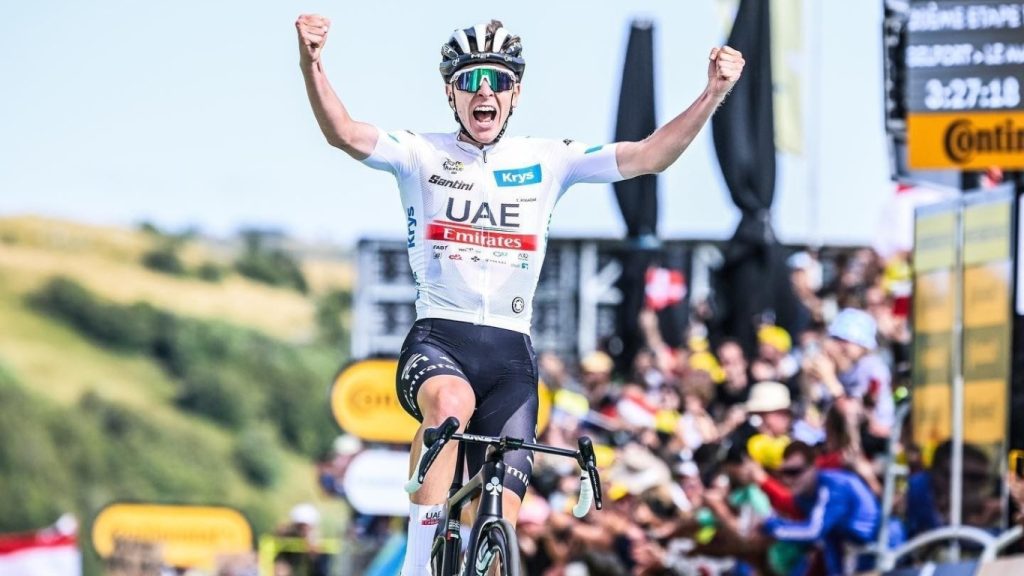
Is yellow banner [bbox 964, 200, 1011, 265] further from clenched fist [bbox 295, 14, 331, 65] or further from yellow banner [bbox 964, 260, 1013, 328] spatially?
clenched fist [bbox 295, 14, 331, 65]

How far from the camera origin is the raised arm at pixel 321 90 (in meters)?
9.71

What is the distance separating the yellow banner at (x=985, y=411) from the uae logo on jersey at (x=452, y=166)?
181 inches

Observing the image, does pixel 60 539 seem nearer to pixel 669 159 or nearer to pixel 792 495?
pixel 792 495

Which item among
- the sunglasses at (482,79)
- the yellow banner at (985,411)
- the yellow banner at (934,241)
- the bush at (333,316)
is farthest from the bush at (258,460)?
the sunglasses at (482,79)

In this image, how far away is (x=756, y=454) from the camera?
53.6ft

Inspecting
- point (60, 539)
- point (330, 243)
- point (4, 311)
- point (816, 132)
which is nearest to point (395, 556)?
point (60, 539)

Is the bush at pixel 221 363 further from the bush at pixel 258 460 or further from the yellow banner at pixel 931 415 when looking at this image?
the yellow banner at pixel 931 415

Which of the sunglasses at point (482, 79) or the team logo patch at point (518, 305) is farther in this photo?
the team logo patch at point (518, 305)

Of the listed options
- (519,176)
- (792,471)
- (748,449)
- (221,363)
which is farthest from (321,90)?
(221,363)

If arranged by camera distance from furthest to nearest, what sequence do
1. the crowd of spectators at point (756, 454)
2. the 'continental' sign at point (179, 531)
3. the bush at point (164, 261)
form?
the bush at point (164, 261)
the 'continental' sign at point (179, 531)
the crowd of spectators at point (756, 454)

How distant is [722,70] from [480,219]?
1255 millimetres

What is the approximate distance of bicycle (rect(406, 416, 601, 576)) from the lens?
363 inches

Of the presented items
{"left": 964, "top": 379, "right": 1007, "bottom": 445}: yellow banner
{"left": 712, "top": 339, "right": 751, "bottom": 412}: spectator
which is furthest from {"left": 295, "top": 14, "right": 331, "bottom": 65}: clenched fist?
{"left": 712, "top": 339, "right": 751, "bottom": 412}: spectator

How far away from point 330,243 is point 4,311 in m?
20.9
